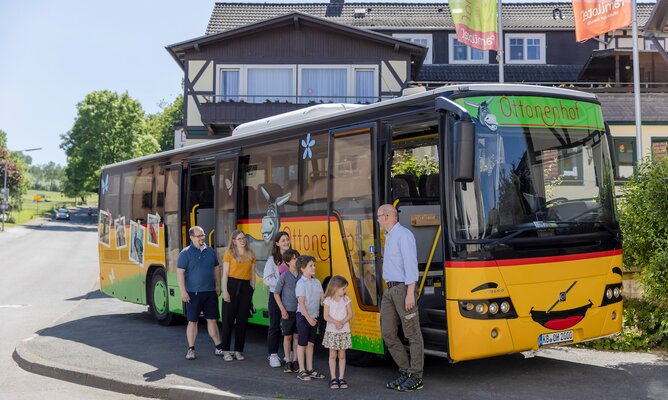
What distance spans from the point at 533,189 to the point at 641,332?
3942 millimetres

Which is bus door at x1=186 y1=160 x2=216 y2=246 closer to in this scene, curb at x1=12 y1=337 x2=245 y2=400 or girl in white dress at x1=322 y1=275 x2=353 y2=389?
curb at x1=12 y1=337 x2=245 y2=400

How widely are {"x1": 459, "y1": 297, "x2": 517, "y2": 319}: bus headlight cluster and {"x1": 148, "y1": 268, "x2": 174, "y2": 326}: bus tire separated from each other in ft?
25.1

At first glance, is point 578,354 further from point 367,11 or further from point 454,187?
point 367,11

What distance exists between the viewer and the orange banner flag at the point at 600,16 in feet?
60.4

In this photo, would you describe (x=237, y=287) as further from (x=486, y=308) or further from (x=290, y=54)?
(x=290, y=54)

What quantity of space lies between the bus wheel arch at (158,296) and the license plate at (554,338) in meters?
7.92

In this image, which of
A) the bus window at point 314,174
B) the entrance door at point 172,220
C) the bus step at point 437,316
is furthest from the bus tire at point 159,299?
the bus step at point 437,316

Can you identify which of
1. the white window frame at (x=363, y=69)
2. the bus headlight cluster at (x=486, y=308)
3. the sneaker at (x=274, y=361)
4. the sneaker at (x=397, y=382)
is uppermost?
the white window frame at (x=363, y=69)

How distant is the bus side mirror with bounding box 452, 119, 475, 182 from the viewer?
7141 millimetres

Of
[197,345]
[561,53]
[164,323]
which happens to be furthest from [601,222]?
[561,53]

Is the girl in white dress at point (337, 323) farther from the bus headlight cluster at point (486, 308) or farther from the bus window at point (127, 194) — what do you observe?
the bus window at point (127, 194)

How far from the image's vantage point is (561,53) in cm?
3966

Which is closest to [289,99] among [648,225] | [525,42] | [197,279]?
[525,42]

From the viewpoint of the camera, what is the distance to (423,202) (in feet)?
29.5
